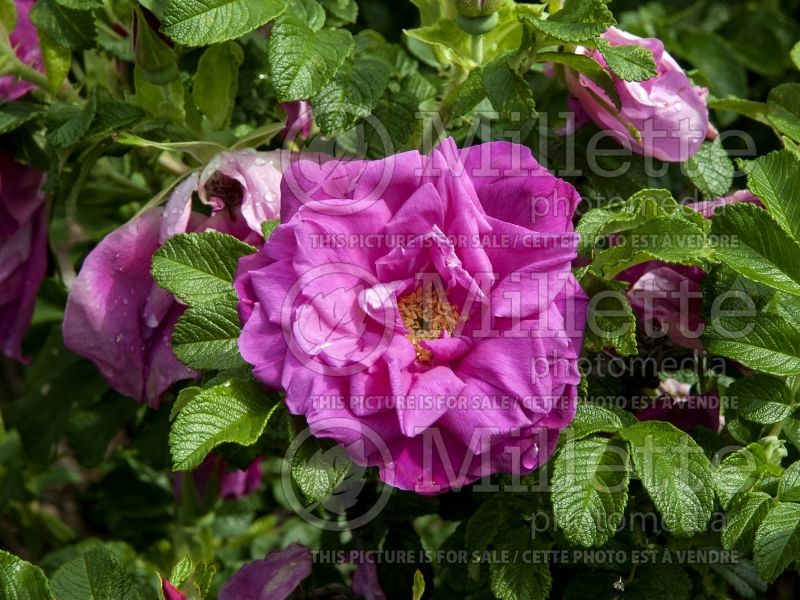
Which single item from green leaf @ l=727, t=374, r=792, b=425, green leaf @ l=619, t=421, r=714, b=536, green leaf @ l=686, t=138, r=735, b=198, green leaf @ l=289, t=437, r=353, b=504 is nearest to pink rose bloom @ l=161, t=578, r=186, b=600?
green leaf @ l=289, t=437, r=353, b=504

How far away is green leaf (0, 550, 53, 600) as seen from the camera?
0.81 m

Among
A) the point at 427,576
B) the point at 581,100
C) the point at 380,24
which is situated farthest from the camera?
the point at 380,24

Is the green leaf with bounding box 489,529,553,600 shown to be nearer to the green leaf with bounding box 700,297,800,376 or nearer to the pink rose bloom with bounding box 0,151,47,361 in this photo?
the green leaf with bounding box 700,297,800,376

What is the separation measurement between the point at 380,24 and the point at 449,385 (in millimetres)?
840

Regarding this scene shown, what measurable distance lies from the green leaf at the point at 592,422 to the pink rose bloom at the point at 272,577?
0.33 meters

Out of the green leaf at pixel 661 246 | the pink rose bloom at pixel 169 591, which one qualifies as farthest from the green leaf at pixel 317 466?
the green leaf at pixel 661 246

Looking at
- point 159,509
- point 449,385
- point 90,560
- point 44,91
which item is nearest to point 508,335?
point 449,385

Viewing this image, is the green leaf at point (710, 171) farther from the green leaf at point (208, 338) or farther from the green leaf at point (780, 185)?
the green leaf at point (208, 338)

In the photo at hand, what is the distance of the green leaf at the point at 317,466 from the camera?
757 mm

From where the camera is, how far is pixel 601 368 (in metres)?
0.93

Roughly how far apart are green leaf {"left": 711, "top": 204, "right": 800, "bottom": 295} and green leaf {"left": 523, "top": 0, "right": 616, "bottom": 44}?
0.57 ft

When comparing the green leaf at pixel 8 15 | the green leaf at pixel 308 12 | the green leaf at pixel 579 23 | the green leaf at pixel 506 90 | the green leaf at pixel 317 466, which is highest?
the green leaf at pixel 579 23

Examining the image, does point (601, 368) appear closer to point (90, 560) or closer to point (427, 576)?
point (427, 576)

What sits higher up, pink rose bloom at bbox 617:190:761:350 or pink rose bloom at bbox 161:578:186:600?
pink rose bloom at bbox 617:190:761:350
